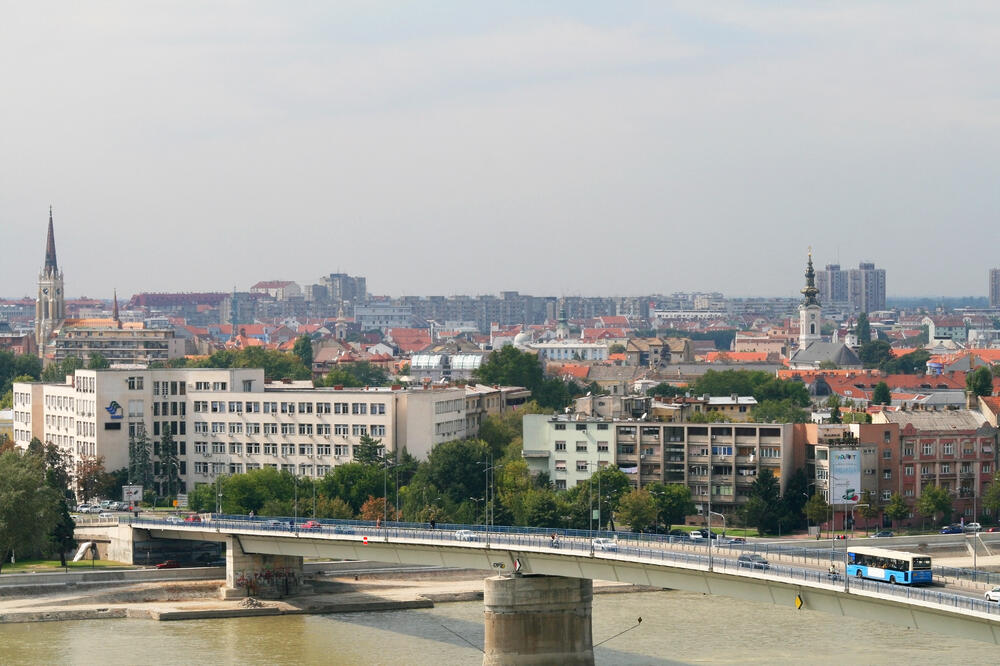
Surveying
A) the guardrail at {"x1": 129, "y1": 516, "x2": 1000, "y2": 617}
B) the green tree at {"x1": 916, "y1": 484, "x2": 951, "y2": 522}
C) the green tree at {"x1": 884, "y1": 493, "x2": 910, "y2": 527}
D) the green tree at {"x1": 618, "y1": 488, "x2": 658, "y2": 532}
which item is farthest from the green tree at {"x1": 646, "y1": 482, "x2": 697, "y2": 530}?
the guardrail at {"x1": 129, "y1": 516, "x2": 1000, "y2": 617}

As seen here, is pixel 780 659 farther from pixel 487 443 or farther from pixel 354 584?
pixel 487 443

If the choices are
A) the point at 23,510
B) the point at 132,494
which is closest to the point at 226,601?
the point at 23,510

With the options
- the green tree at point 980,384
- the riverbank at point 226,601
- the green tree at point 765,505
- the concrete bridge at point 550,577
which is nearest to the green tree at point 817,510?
the green tree at point 765,505

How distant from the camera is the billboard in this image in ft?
204

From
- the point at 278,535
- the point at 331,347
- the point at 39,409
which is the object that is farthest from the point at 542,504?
the point at 331,347

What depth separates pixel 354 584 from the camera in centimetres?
5184

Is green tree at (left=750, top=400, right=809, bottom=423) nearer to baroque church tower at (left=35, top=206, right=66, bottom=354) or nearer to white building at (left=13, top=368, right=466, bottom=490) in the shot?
white building at (left=13, top=368, right=466, bottom=490)

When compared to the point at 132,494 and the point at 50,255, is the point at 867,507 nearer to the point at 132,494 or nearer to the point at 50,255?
the point at 132,494

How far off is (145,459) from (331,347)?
88.1 m

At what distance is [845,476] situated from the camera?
62.6m

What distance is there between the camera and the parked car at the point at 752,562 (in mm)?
35359

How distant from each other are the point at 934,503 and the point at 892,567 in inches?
1205

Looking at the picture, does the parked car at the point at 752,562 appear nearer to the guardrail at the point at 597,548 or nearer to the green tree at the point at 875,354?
the guardrail at the point at 597,548

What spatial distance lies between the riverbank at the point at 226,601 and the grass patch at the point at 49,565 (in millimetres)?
2404
